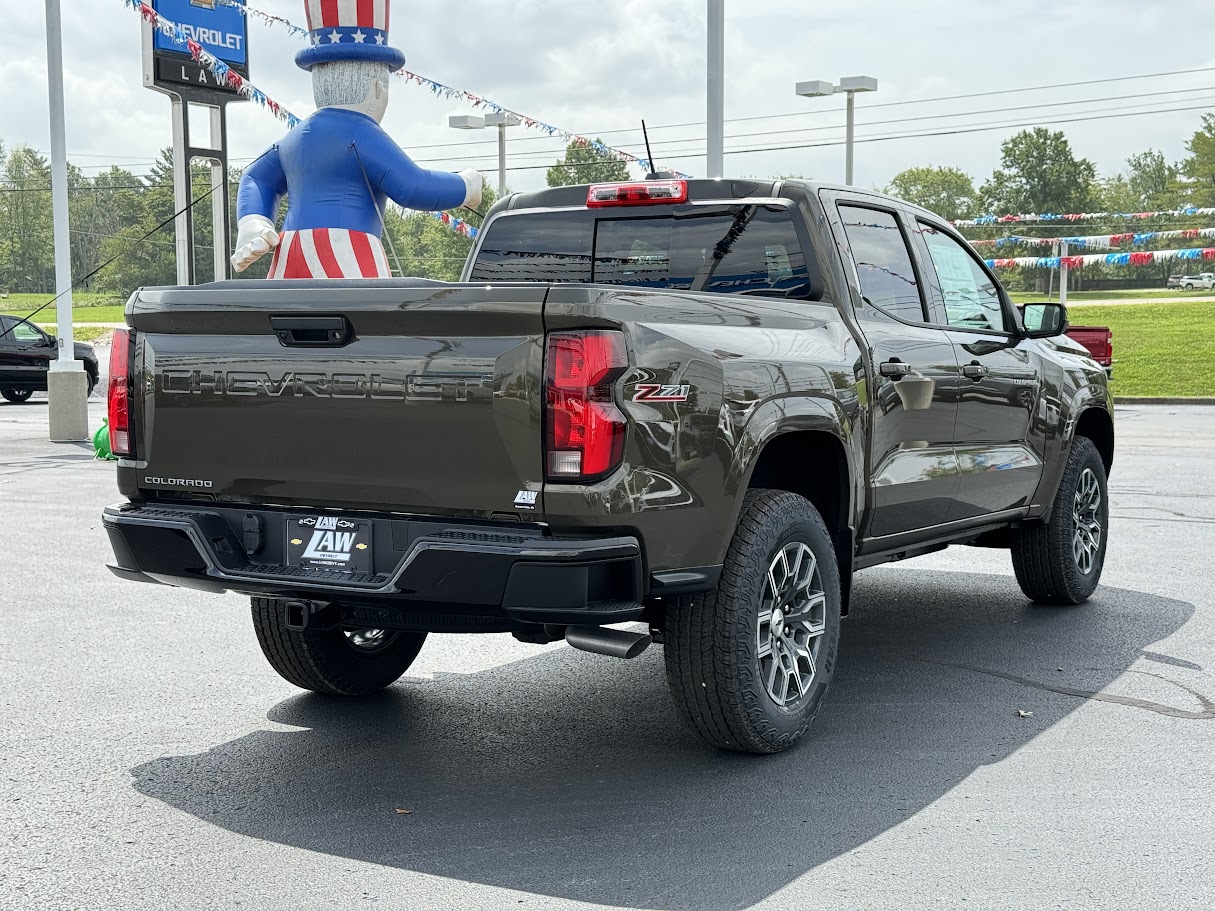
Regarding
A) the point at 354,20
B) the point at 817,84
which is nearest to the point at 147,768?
the point at 354,20

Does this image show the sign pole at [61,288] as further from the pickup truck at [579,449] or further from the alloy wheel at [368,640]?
the pickup truck at [579,449]

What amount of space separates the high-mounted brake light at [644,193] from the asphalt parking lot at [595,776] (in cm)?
196

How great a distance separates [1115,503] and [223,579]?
8543mm

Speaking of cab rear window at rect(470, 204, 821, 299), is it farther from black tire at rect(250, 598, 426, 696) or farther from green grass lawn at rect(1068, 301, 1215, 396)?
green grass lawn at rect(1068, 301, 1215, 396)

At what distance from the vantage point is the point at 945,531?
6059mm

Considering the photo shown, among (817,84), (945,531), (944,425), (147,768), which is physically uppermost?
(817,84)

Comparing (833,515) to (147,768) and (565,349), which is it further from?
(147,768)

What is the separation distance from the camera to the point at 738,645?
4473mm

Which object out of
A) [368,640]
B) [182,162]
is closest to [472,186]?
[368,640]

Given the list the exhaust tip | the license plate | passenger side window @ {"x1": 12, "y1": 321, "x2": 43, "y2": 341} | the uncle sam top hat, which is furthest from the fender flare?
passenger side window @ {"x1": 12, "y1": 321, "x2": 43, "y2": 341}

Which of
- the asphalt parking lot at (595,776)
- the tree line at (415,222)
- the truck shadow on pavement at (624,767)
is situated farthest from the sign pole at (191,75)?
the tree line at (415,222)

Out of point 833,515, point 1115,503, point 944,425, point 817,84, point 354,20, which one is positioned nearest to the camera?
point 833,515

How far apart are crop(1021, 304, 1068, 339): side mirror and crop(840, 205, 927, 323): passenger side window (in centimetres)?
86

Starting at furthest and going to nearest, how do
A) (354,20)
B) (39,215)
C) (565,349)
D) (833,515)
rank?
(39,215) < (354,20) < (833,515) < (565,349)
